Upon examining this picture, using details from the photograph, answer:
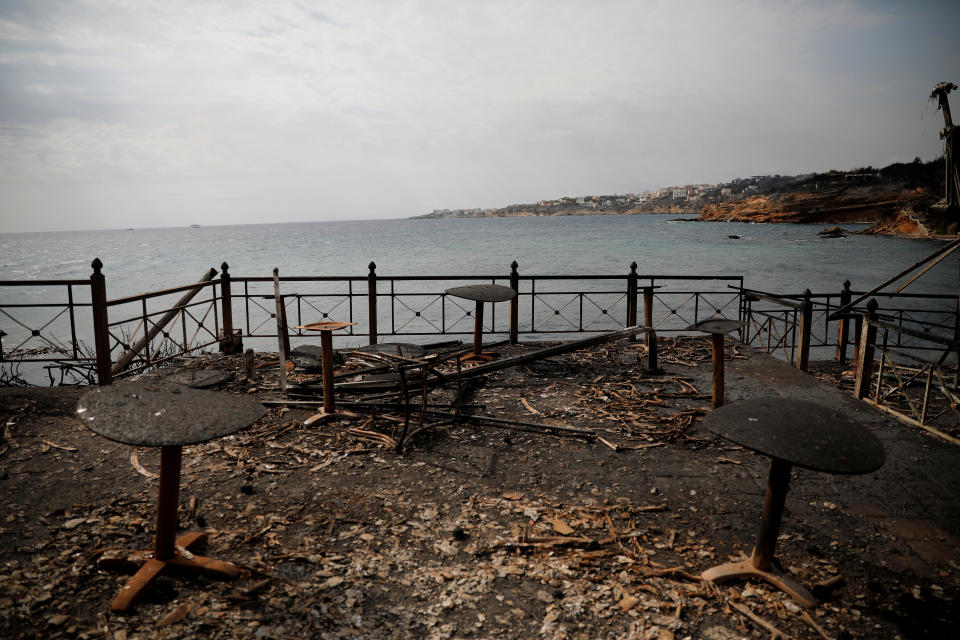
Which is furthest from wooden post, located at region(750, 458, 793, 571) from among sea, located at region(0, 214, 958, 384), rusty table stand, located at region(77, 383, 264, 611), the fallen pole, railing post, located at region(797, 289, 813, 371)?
sea, located at region(0, 214, 958, 384)

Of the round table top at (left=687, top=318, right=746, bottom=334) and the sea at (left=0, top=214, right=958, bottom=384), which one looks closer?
the round table top at (left=687, top=318, right=746, bottom=334)

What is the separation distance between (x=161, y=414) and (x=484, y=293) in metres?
5.71

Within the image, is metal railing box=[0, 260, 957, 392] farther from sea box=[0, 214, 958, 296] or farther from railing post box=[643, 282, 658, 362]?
sea box=[0, 214, 958, 296]

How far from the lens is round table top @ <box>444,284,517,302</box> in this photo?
8031mm

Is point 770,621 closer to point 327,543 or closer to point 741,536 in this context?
point 741,536

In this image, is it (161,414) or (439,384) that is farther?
(439,384)

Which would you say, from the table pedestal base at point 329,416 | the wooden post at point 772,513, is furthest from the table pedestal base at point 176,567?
the wooden post at point 772,513

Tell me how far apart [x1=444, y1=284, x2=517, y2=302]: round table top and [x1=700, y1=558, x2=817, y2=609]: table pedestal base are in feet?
16.9

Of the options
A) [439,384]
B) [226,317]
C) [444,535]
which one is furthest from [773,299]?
[226,317]

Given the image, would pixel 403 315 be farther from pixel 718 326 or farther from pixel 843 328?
pixel 718 326

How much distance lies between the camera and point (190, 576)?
3133 mm

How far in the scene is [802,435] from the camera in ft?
9.34

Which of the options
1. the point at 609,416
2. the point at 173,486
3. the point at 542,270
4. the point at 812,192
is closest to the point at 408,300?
the point at 542,270

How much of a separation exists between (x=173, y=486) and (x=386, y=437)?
2.39m
